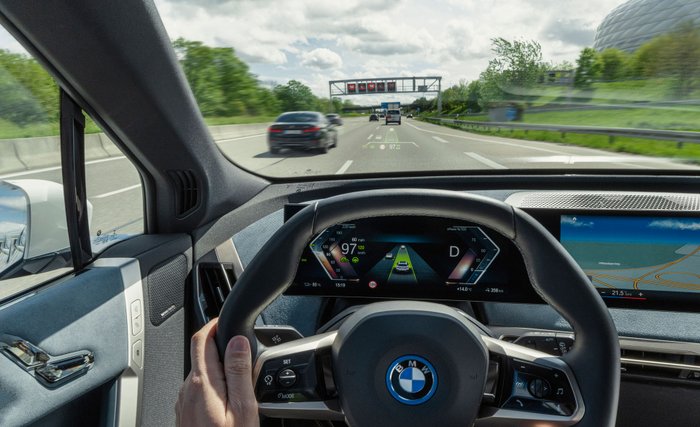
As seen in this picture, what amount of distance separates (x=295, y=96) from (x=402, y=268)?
53.4 inches

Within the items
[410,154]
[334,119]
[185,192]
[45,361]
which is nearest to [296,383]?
[45,361]

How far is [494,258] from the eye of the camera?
255 cm

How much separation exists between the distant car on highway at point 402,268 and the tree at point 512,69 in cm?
128

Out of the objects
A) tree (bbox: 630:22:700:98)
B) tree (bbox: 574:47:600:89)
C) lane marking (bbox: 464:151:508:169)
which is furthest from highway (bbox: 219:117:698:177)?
tree (bbox: 630:22:700:98)

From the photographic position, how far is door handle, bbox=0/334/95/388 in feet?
6.61

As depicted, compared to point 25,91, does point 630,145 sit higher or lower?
lower

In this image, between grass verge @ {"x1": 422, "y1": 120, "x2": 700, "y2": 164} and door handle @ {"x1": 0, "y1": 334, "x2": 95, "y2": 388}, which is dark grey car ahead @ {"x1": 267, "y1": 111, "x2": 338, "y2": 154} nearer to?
grass verge @ {"x1": 422, "y1": 120, "x2": 700, "y2": 164}

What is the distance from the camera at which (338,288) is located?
8.95 feet

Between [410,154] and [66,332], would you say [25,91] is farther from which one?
[410,154]

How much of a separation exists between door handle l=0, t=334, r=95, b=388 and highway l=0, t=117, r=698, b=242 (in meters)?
0.96

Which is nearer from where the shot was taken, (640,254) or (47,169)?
(47,169)

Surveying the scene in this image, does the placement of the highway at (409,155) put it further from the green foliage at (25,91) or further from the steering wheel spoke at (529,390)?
the steering wheel spoke at (529,390)

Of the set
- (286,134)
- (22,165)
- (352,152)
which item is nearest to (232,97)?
(286,134)

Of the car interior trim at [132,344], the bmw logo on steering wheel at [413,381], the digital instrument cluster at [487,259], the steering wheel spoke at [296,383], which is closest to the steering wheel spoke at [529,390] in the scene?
the bmw logo on steering wheel at [413,381]
